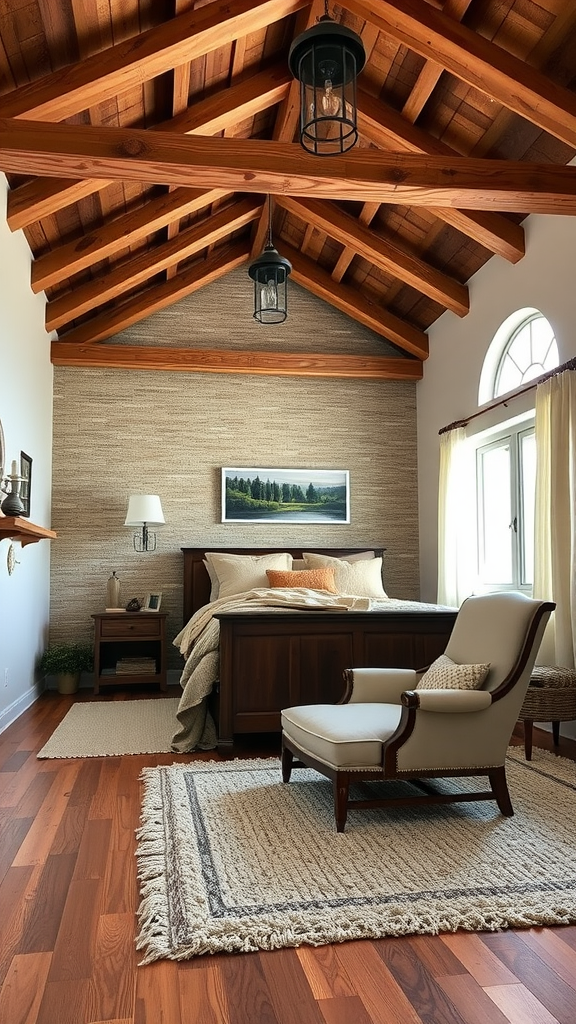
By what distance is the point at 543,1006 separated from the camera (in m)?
1.78

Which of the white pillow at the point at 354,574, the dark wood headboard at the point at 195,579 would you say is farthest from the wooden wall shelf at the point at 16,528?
the white pillow at the point at 354,574

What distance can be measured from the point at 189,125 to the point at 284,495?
3.40 m

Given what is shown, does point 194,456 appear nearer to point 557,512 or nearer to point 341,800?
point 557,512

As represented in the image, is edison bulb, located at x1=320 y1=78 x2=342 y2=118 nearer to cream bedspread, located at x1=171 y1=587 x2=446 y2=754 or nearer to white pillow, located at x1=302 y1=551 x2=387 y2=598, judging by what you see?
cream bedspread, located at x1=171 y1=587 x2=446 y2=754

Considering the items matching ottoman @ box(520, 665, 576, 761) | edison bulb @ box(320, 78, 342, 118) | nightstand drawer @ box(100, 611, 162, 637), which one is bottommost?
matching ottoman @ box(520, 665, 576, 761)

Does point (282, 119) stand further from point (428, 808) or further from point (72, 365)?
point (428, 808)

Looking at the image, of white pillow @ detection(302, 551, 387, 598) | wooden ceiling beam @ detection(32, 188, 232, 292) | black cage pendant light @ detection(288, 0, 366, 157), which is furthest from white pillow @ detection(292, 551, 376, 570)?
black cage pendant light @ detection(288, 0, 366, 157)

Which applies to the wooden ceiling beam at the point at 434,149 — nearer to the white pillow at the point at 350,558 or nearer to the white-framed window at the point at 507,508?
the white-framed window at the point at 507,508

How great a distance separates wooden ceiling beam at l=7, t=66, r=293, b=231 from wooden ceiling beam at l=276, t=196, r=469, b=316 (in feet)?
4.33

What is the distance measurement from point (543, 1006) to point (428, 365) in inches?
237

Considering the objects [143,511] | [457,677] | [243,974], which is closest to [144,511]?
[143,511]

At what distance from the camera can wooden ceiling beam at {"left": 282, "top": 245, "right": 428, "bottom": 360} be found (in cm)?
712

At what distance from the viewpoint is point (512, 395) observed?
532 centimetres

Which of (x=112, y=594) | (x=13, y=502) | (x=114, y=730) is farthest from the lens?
(x=112, y=594)
